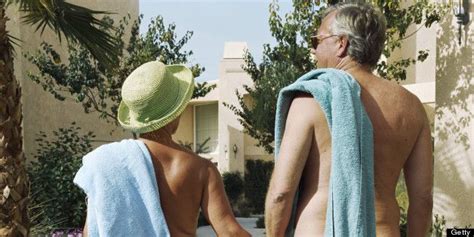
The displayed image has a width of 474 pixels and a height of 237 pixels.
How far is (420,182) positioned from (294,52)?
332 inches

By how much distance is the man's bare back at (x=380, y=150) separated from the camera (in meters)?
2.38

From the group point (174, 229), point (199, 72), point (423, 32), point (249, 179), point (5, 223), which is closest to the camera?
point (174, 229)

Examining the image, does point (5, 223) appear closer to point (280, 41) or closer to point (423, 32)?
point (280, 41)

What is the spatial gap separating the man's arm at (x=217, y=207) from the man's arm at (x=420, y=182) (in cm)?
65

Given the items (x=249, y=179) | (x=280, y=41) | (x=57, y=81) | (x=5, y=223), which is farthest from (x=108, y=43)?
(x=249, y=179)

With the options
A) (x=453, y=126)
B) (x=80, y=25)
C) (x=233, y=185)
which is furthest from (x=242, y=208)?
(x=80, y=25)

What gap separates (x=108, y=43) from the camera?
23.6 ft

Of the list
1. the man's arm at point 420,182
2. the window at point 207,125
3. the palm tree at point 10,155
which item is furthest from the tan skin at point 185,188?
the window at point 207,125

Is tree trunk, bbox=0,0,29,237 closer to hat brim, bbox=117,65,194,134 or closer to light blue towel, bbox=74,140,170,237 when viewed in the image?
hat brim, bbox=117,65,194,134

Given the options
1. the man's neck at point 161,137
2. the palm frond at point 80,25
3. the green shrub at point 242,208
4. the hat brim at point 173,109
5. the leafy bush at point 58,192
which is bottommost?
the green shrub at point 242,208

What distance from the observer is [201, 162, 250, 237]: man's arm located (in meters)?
2.72

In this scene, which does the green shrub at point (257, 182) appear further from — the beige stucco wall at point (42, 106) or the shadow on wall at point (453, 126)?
the shadow on wall at point (453, 126)

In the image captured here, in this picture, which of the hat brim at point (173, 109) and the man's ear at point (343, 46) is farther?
the hat brim at point (173, 109)

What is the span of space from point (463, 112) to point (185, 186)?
19.1ft
